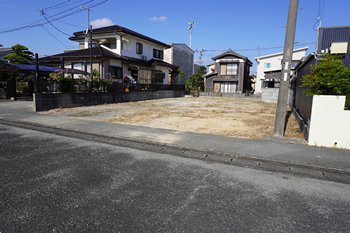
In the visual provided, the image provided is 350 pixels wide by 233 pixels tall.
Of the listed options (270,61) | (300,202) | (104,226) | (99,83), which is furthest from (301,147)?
(270,61)

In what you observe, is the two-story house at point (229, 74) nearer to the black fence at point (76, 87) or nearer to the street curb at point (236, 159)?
the black fence at point (76, 87)

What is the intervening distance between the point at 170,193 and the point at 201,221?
0.79m

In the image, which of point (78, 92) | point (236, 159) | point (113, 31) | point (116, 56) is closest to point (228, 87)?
point (116, 56)

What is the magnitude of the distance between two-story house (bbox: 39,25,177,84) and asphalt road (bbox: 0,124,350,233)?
1899cm

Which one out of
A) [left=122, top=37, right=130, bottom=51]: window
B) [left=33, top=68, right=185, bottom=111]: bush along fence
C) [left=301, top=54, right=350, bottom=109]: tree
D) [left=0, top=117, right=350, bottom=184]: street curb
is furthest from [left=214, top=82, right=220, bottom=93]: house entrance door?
[left=0, top=117, right=350, bottom=184]: street curb

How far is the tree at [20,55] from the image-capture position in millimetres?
28934

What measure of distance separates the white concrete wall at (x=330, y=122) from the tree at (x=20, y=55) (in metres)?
33.3

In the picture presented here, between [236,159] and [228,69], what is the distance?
33.2 meters

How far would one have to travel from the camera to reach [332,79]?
18.8 feet

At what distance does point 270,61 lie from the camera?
4216 centimetres

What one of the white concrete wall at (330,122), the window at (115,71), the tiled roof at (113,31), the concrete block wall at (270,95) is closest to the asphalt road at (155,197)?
the white concrete wall at (330,122)

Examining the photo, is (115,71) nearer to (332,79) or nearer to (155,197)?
(332,79)

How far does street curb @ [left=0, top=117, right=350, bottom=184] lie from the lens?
4.29 m

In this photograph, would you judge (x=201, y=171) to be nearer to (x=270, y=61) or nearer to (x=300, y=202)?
(x=300, y=202)
